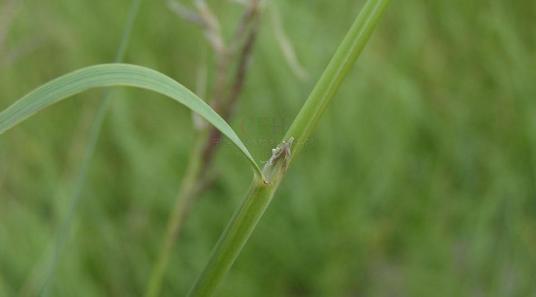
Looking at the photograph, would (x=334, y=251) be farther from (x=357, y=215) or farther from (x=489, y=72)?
(x=489, y=72)

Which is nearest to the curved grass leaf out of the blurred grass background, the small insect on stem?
the small insect on stem

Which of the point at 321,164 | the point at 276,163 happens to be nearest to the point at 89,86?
the point at 276,163

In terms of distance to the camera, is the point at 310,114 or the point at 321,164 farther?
the point at 321,164

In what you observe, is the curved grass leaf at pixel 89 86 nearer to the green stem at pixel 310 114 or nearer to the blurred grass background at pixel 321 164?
the green stem at pixel 310 114

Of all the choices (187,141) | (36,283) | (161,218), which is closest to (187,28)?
(187,141)

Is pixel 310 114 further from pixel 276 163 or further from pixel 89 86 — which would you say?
pixel 89 86

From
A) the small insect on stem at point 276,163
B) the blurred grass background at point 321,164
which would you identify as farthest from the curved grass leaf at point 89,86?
the blurred grass background at point 321,164

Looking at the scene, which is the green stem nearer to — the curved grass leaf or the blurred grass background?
the curved grass leaf
